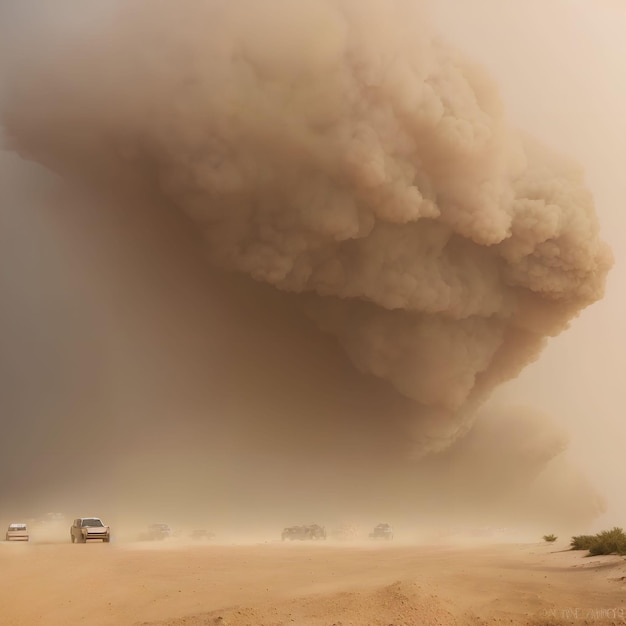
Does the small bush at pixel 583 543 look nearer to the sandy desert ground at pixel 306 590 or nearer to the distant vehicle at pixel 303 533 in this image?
the sandy desert ground at pixel 306 590

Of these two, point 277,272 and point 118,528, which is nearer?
point 277,272

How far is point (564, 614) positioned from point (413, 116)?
2061 cm

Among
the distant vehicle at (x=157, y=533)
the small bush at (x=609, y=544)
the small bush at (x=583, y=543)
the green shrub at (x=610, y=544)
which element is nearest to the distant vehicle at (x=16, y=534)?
the distant vehicle at (x=157, y=533)

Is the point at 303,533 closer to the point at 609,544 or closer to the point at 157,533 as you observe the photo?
the point at 157,533

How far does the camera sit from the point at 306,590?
1383 cm

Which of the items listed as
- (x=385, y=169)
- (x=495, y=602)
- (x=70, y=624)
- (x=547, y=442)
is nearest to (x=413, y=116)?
(x=385, y=169)

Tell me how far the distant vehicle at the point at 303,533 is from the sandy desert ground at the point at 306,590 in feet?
45.1

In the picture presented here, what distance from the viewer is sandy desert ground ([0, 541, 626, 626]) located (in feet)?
38.1

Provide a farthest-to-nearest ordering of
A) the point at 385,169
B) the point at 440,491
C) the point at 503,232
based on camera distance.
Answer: the point at 440,491 < the point at 503,232 < the point at 385,169

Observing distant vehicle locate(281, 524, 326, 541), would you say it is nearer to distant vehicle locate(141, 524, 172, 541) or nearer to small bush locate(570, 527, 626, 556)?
distant vehicle locate(141, 524, 172, 541)

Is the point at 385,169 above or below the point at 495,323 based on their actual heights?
above

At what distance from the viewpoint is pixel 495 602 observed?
12375 millimetres

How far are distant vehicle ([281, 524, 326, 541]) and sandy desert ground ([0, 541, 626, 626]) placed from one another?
13.7 metres

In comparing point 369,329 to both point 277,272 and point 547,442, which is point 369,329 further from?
point 547,442
